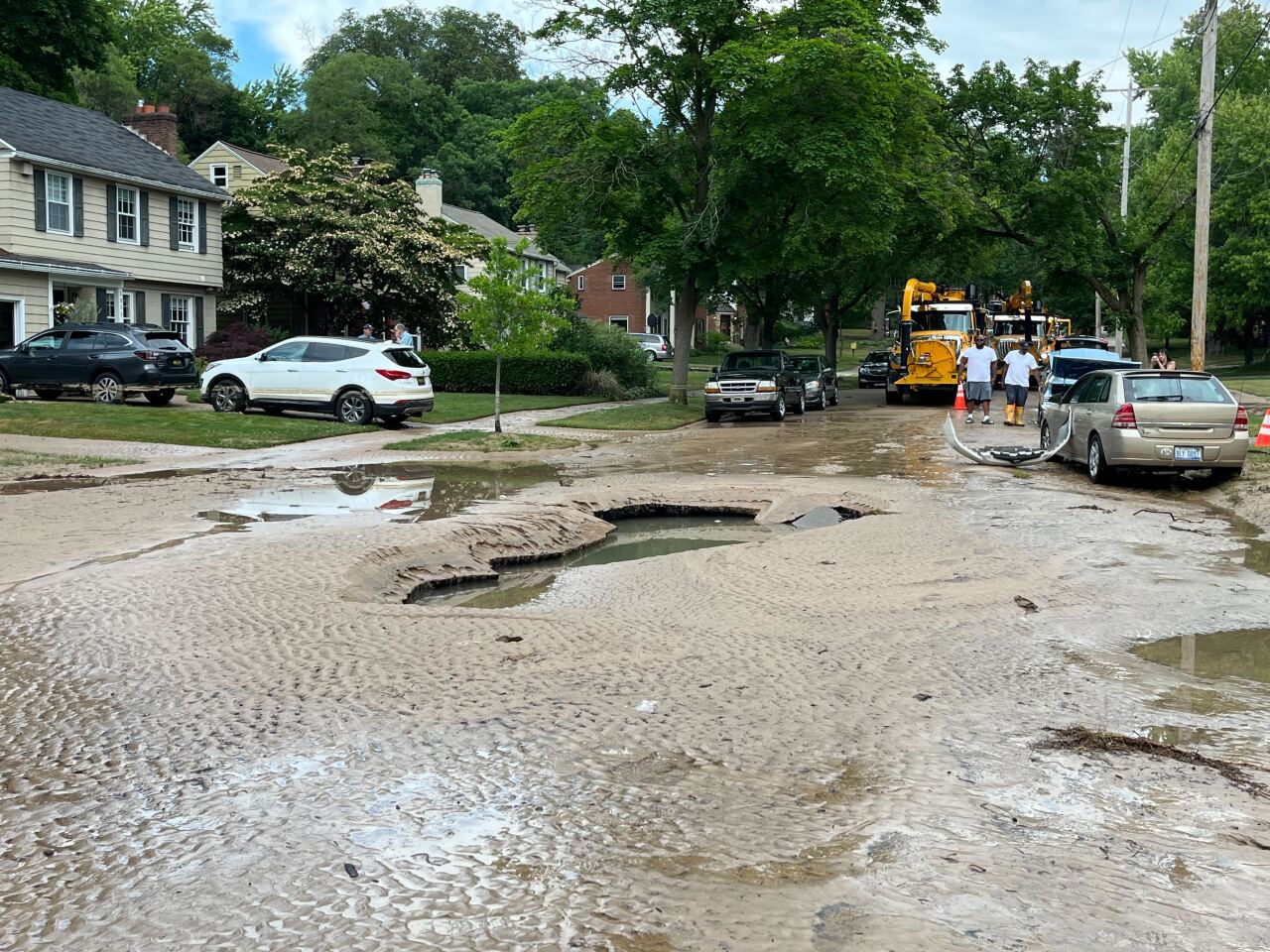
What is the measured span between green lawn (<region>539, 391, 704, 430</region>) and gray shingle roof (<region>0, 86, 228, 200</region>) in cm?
1488

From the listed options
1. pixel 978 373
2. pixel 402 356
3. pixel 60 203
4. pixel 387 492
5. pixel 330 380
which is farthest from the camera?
pixel 60 203

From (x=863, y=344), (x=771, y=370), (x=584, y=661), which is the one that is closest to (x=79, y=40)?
(x=771, y=370)

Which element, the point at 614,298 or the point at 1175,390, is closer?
the point at 1175,390

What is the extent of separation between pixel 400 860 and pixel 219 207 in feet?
121

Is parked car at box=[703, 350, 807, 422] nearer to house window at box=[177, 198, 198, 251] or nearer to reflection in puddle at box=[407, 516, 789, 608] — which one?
reflection in puddle at box=[407, 516, 789, 608]

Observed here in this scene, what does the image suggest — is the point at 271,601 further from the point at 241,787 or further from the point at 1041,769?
the point at 1041,769

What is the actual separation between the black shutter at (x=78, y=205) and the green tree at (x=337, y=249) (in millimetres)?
6713

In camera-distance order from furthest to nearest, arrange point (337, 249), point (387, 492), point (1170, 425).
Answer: point (337, 249) → point (1170, 425) → point (387, 492)

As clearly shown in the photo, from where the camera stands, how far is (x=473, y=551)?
10695 millimetres

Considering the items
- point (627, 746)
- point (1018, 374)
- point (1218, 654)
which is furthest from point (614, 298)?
point (627, 746)

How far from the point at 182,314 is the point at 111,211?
4565mm

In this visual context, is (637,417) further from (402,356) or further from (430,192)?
(430,192)

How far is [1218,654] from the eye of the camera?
24.2 feet

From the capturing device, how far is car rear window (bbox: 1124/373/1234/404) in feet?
51.6
